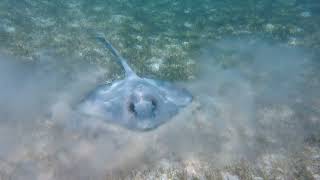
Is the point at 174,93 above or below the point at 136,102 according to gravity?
below

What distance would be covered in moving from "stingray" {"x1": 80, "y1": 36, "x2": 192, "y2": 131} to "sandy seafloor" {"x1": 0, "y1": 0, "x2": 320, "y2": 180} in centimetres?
26

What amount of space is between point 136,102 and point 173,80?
2.68 metres

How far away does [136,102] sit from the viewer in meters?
7.58

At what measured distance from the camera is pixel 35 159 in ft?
23.0

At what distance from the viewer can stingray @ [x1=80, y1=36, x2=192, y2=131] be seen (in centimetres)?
742

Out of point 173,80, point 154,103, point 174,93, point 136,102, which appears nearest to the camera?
point 136,102

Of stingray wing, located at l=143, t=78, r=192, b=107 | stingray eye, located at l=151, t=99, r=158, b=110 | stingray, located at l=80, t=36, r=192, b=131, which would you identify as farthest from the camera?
stingray wing, located at l=143, t=78, r=192, b=107

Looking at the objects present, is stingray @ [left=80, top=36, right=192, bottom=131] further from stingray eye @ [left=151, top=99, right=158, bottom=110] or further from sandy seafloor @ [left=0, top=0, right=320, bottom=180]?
sandy seafloor @ [left=0, top=0, right=320, bottom=180]

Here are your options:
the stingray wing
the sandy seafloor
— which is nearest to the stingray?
the stingray wing

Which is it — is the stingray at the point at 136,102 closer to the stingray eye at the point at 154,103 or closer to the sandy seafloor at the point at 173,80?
the stingray eye at the point at 154,103

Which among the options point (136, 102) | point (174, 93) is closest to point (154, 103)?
point (136, 102)

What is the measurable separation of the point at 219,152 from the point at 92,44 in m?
6.51

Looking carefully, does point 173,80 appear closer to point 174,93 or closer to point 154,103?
point 174,93

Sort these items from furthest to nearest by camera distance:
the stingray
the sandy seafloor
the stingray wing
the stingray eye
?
1. the stingray wing
2. the stingray eye
3. the stingray
4. the sandy seafloor
